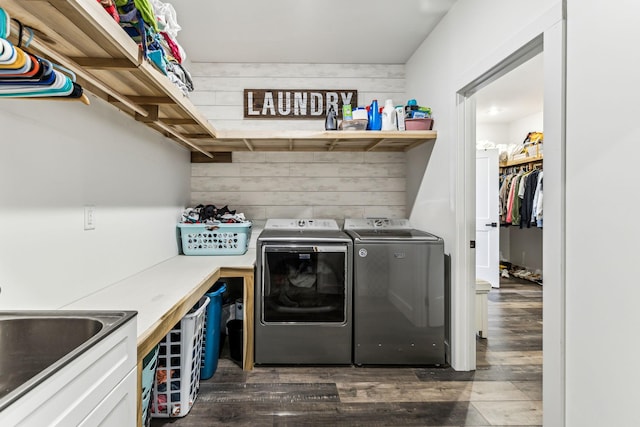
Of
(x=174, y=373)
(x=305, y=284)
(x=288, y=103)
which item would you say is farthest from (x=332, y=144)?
(x=174, y=373)

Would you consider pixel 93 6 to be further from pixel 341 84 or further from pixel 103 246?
pixel 341 84

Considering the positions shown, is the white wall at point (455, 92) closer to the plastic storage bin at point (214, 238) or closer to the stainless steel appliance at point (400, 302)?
the stainless steel appliance at point (400, 302)

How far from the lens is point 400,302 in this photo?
257 centimetres

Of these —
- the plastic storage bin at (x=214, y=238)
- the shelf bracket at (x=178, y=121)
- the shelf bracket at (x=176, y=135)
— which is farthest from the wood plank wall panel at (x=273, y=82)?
the shelf bracket at (x=178, y=121)

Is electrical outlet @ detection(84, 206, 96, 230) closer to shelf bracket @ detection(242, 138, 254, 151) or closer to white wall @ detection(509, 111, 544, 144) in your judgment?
shelf bracket @ detection(242, 138, 254, 151)

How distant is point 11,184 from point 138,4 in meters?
0.76

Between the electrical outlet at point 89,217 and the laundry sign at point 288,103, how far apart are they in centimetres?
190

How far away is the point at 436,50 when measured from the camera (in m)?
2.73

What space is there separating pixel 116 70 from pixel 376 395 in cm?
215

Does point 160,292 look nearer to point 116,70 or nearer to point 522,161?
point 116,70

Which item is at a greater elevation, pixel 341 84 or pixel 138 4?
pixel 341 84

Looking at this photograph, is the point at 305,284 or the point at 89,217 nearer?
the point at 89,217

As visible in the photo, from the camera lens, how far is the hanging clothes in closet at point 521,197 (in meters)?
4.66

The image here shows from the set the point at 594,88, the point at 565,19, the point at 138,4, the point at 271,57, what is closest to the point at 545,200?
the point at 594,88
